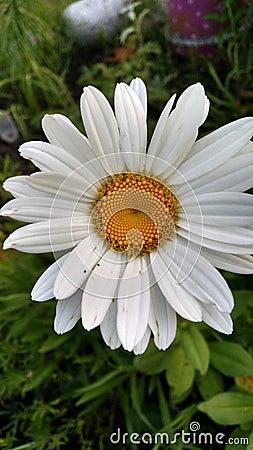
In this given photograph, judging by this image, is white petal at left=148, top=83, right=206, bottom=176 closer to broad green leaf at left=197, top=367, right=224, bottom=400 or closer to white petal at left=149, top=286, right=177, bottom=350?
white petal at left=149, top=286, right=177, bottom=350

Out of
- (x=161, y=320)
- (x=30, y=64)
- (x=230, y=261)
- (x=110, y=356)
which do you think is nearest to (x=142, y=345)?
(x=161, y=320)

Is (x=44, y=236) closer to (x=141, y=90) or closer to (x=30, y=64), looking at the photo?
(x=141, y=90)

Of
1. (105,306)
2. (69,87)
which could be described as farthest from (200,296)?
(69,87)

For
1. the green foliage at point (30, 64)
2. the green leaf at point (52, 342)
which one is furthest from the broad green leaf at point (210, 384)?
the green foliage at point (30, 64)

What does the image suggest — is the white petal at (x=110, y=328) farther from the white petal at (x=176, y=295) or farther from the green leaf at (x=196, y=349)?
the green leaf at (x=196, y=349)

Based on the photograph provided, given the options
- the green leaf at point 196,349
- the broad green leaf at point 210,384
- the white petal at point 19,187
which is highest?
the white petal at point 19,187

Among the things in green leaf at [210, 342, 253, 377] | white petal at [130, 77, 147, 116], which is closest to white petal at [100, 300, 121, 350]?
white petal at [130, 77, 147, 116]
